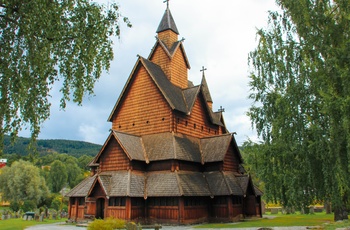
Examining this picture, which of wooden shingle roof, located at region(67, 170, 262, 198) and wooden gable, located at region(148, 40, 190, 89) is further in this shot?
wooden gable, located at region(148, 40, 190, 89)

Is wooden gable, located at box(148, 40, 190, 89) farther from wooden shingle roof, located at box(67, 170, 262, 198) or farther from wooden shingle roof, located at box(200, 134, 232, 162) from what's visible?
wooden shingle roof, located at box(67, 170, 262, 198)

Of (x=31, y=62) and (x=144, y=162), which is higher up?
(x=31, y=62)

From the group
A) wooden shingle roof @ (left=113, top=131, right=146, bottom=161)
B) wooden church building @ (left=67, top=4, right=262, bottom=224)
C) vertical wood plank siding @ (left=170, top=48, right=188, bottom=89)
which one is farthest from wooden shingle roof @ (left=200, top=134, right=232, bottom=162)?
vertical wood plank siding @ (left=170, top=48, right=188, bottom=89)

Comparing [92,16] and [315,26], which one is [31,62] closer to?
[92,16]

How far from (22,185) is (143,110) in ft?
154

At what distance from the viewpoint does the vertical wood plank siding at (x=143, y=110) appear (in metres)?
28.7

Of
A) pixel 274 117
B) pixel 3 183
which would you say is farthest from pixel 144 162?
pixel 3 183

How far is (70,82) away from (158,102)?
17.4 meters

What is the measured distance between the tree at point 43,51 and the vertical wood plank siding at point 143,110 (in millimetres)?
16451

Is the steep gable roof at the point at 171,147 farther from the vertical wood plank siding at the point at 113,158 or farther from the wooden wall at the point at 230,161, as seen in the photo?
the wooden wall at the point at 230,161

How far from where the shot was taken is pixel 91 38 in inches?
462

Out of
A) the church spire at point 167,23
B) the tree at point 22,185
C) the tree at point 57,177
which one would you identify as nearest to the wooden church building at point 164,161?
the church spire at point 167,23

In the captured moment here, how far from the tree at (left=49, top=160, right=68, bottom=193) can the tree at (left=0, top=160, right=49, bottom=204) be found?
25938mm

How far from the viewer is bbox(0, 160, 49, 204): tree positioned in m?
63.4
